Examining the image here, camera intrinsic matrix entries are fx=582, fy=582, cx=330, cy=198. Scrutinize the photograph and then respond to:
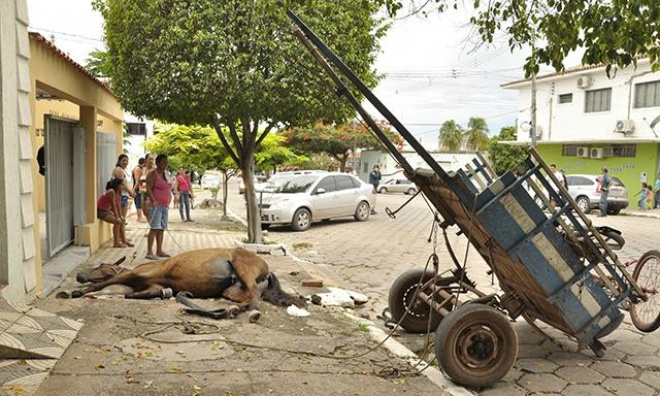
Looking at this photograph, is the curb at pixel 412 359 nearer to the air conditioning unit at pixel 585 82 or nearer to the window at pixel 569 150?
the air conditioning unit at pixel 585 82

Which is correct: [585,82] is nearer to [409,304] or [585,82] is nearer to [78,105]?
[78,105]

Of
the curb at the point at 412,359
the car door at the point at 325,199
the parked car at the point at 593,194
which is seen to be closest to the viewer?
the curb at the point at 412,359

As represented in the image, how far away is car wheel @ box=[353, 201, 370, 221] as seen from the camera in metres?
18.0

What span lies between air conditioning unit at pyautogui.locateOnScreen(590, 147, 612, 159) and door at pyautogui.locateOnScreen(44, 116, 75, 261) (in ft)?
85.1

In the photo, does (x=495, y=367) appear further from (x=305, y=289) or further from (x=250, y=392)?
(x=305, y=289)

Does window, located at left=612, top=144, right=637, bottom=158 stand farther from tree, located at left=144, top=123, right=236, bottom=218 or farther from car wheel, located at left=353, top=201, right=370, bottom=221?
tree, located at left=144, top=123, right=236, bottom=218

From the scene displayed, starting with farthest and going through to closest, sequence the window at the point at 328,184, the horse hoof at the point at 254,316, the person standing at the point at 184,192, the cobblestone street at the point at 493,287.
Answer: the person standing at the point at 184,192 < the window at the point at 328,184 < the horse hoof at the point at 254,316 < the cobblestone street at the point at 493,287

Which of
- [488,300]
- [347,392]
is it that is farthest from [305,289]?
[347,392]

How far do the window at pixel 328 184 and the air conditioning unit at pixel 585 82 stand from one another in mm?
17933

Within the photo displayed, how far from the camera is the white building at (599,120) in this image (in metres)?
26.1

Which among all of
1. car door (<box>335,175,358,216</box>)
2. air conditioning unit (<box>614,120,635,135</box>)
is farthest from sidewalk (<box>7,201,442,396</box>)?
air conditioning unit (<box>614,120,635,135</box>)

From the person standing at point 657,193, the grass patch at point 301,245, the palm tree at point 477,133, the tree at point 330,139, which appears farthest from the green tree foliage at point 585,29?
the palm tree at point 477,133

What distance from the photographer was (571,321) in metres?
4.93

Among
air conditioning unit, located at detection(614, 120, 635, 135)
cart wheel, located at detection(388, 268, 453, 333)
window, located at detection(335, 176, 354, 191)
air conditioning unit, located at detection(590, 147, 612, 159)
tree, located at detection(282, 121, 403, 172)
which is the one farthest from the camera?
tree, located at detection(282, 121, 403, 172)
